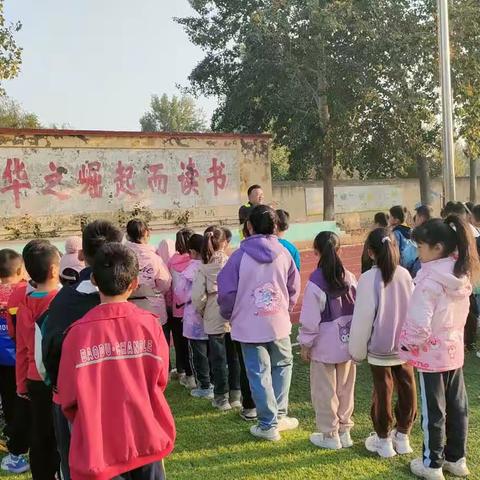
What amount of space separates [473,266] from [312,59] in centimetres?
1595

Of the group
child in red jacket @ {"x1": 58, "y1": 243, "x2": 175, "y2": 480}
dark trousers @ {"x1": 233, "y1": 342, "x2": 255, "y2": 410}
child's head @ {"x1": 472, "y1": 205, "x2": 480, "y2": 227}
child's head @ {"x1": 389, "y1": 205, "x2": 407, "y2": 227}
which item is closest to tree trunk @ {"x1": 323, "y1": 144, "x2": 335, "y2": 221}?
child's head @ {"x1": 472, "y1": 205, "x2": 480, "y2": 227}

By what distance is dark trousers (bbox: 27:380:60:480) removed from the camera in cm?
291

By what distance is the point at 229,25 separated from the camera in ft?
62.4

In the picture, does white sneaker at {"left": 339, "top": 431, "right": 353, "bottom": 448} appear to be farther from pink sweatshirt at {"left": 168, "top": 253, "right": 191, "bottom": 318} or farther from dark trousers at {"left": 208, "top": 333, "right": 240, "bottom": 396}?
pink sweatshirt at {"left": 168, "top": 253, "right": 191, "bottom": 318}

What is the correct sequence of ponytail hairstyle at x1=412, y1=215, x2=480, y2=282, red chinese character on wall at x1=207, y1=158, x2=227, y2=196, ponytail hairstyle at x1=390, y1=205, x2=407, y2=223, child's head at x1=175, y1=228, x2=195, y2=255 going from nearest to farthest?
1. ponytail hairstyle at x1=412, y1=215, x2=480, y2=282
2. child's head at x1=175, y1=228, x2=195, y2=255
3. ponytail hairstyle at x1=390, y1=205, x2=407, y2=223
4. red chinese character on wall at x1=207, y1=158, x2=227, y2=196

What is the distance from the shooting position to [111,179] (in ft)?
45.2

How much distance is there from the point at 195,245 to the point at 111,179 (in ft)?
32.5

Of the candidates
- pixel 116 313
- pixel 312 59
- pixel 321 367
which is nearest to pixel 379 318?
pixel 321 367

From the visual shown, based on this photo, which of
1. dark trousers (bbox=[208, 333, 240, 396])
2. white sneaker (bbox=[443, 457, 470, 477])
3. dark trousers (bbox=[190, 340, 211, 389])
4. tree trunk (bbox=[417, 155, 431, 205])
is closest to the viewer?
white sneaker (bbox=[443, 457, 470, 477])

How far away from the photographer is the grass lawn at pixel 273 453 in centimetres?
A: 320

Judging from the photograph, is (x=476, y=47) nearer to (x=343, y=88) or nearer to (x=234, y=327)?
(x=343, y=88)

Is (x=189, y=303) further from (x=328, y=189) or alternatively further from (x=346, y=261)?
(x=328, y=189)

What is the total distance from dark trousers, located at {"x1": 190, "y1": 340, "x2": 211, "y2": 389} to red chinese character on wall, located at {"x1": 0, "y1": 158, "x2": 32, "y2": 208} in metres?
9.42

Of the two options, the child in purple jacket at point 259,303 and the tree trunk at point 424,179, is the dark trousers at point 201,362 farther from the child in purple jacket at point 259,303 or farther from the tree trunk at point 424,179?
the tree trunk at point 424,179
